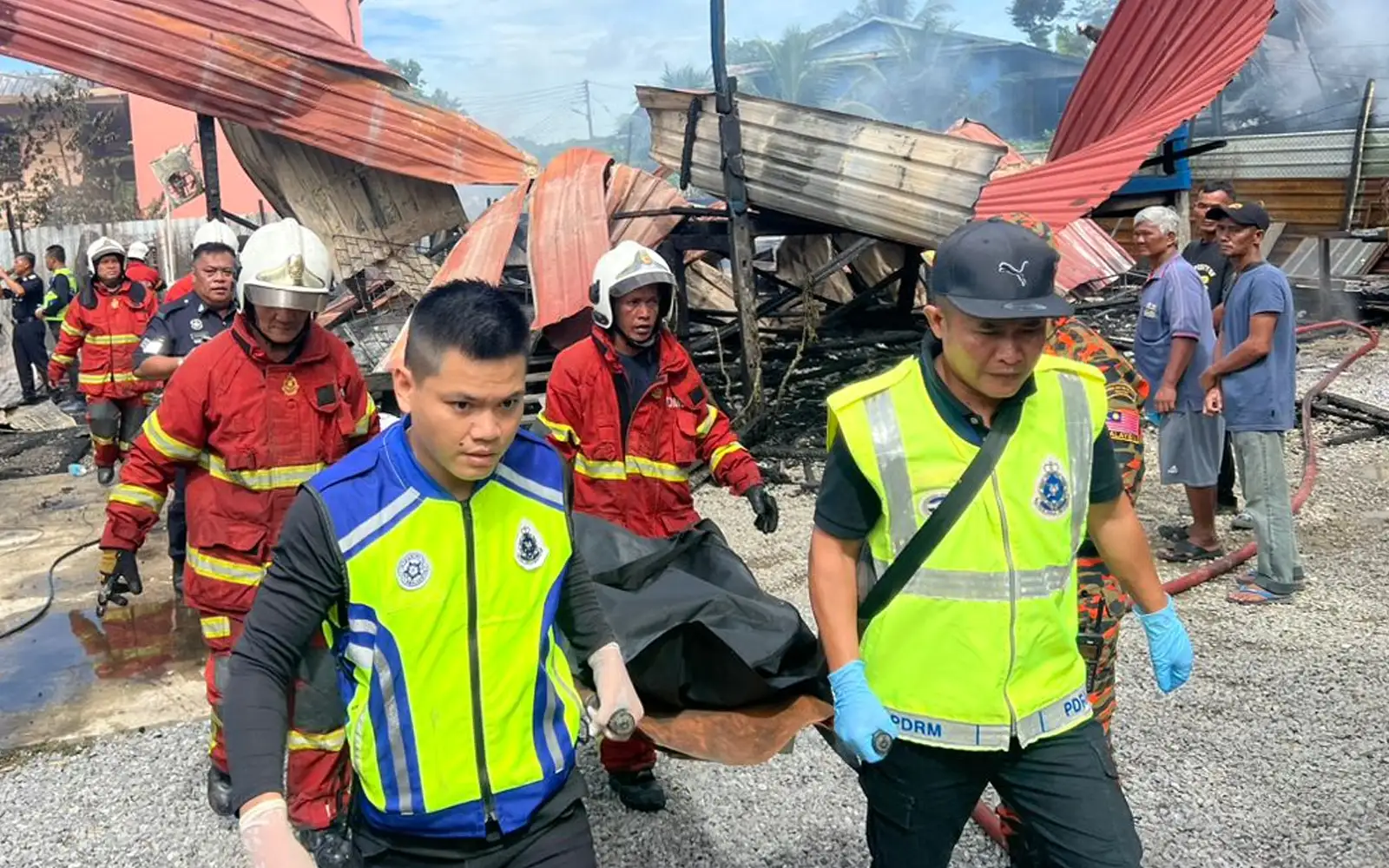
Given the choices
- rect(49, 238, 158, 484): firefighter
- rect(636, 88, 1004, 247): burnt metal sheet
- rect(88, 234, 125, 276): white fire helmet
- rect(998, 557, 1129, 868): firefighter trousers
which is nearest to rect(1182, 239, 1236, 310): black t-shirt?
rect(636, 88, 1004, 247): burnt metal sheet

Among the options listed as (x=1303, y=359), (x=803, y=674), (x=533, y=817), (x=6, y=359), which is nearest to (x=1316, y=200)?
(x=1303, y=359)

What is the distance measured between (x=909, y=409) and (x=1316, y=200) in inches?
685

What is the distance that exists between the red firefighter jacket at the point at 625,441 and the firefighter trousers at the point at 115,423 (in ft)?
16.7

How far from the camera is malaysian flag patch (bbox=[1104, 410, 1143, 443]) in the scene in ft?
9.11

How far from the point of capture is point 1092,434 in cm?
210

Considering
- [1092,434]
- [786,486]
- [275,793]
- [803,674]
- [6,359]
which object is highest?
[1092,434]

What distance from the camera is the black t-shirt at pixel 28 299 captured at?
13.5 metres

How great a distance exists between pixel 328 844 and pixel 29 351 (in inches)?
523

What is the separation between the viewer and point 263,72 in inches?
326

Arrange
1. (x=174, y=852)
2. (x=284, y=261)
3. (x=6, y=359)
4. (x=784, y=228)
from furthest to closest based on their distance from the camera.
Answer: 1. (x=6, y=359)
2. (x=784, y=228)
3. (x=174, y=852)
4. (x=284, y=261)

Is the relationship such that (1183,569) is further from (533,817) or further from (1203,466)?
(533,817)

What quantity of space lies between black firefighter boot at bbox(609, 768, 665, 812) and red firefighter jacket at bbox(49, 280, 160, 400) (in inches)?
215

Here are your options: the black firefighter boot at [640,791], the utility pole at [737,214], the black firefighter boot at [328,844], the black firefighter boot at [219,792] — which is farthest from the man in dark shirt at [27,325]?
the black firefighter boot at [640,791]

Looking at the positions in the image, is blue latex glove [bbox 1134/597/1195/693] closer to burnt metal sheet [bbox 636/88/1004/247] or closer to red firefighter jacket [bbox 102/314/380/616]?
red firefighter jacket [bbox 102/314/380/616]
